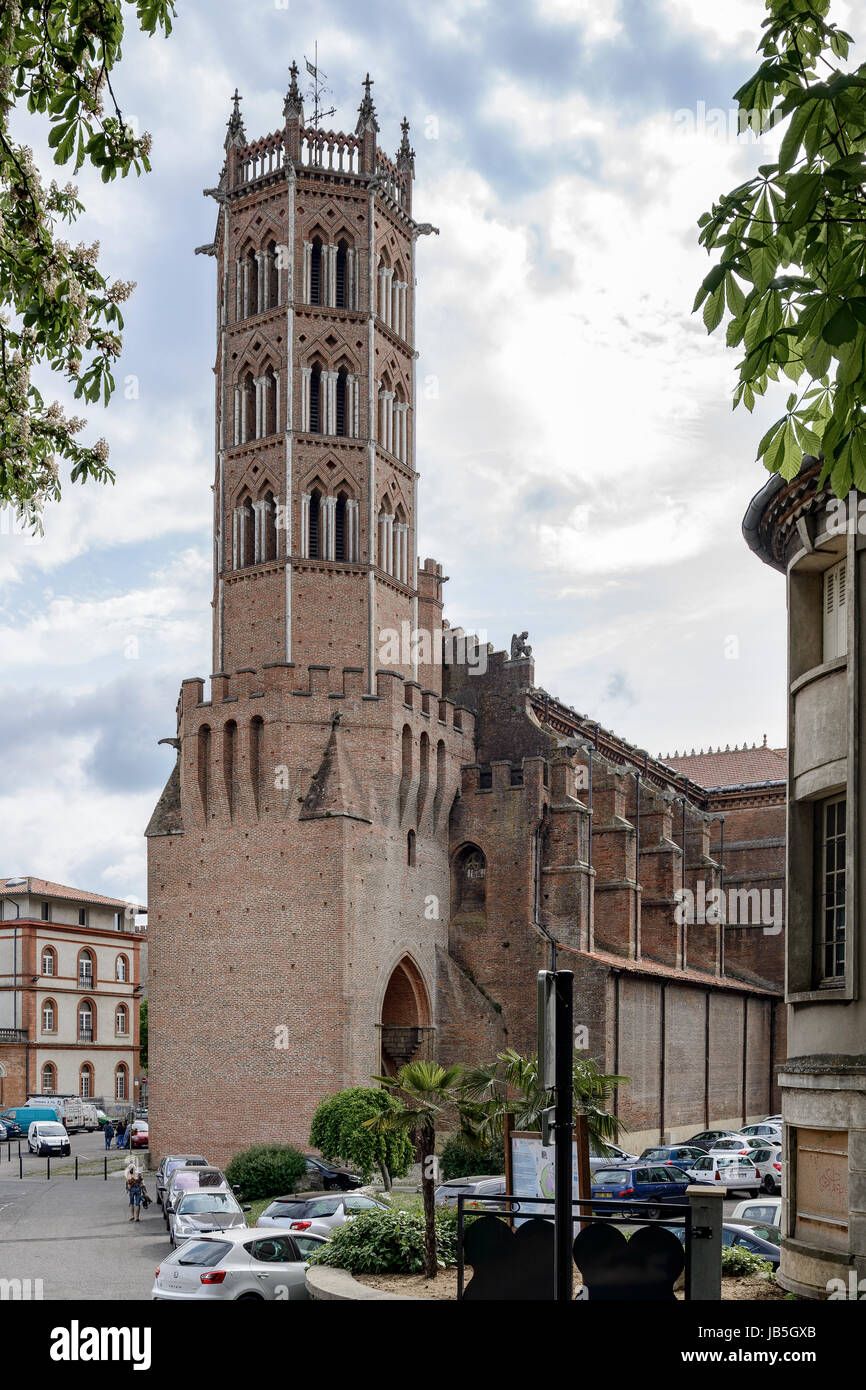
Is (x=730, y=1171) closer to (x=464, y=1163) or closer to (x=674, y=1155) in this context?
(x=674, y=1155)

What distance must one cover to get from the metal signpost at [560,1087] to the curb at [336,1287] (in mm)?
8010

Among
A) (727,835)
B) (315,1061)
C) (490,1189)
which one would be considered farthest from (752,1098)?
(490,1189)

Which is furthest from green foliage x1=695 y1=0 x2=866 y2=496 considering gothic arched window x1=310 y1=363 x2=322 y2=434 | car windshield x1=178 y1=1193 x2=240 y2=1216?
gothic arched window x1=310 y1=363 x2=322 y2=434

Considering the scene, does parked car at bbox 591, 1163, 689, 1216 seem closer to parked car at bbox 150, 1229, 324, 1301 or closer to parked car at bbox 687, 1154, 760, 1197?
parked car at bbox 687, 1154, 760, 1197

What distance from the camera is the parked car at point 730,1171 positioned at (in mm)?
32781

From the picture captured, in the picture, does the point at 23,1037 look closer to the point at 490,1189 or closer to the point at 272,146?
the point at 272,146

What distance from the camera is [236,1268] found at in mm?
19094

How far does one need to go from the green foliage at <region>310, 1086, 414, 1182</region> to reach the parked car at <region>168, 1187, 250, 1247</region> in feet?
12.6

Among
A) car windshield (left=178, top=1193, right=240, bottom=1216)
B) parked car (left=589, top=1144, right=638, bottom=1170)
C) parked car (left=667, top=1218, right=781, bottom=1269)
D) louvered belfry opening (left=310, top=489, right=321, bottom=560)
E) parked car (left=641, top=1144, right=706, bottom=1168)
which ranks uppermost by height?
louvered belfry opening (left=310, top=489, right=321, bottom=560)

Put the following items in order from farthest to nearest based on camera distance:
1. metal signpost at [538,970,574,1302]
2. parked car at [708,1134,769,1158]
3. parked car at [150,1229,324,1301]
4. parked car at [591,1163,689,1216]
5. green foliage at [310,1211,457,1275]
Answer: parked car at [708,1134,769,1158]
parked car at [591,1163,689,1216]
parked car at [150,1229,324,1301]
green foliage at [310,1211,457,1275]
metal signpost at [538,970,574,1302]

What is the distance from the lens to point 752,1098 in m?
54.7

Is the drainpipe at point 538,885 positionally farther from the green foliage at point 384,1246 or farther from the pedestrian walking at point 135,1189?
the green foliage at point 384,1246

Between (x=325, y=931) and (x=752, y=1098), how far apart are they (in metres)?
24.4

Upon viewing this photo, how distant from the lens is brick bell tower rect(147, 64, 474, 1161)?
3834cm
